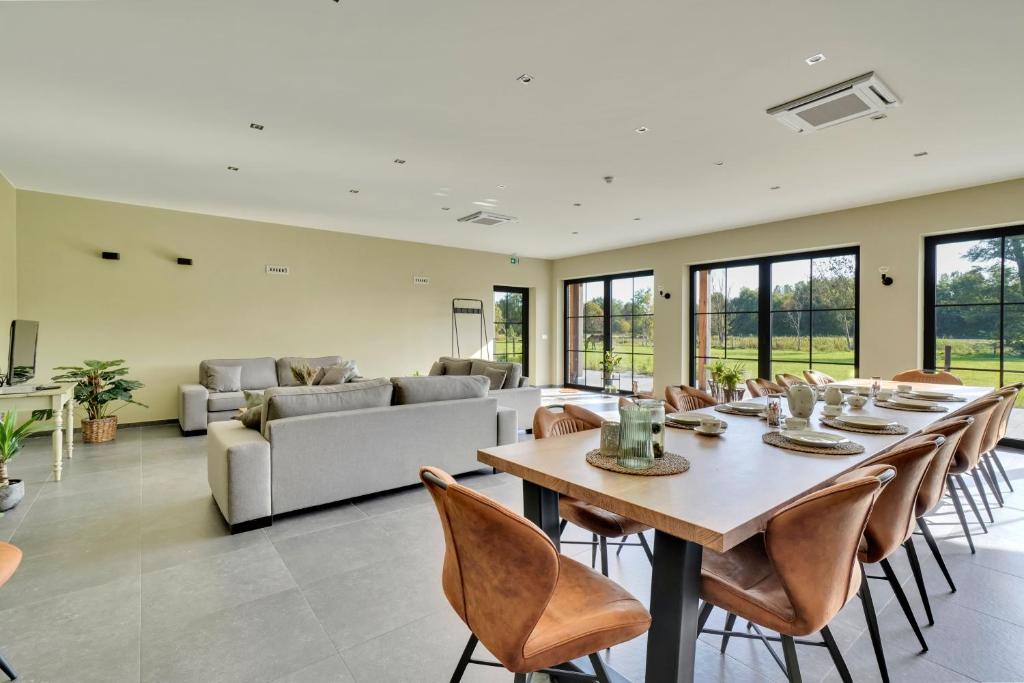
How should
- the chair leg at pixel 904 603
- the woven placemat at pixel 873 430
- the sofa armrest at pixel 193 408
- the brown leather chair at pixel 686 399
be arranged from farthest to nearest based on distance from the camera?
the sofa armrest at pixel 193 408 → the brown leather chair at pixel 686 399 → the woven placemat at pixel 873 430 → the chair leg at pixel 904 603

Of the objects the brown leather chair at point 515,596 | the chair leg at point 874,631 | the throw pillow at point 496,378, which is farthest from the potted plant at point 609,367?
the brown leather chair at point 515,596

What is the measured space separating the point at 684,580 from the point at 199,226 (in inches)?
292

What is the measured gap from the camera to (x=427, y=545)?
2820mm

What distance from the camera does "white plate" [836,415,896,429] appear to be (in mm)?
2160

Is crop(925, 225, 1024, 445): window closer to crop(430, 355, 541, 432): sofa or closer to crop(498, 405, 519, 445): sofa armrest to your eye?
crop(430, 355, 541, 432): sofa

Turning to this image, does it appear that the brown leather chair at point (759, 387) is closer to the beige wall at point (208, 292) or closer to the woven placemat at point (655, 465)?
the woven placemat at point (655, 465)

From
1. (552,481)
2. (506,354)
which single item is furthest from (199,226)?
(552,481)

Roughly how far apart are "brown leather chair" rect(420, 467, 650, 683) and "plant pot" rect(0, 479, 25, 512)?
3.82m

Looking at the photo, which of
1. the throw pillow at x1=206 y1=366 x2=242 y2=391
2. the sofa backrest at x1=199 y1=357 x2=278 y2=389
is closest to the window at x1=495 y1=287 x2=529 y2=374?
the sofa backrest at x1=199 y1=357 x2=278 y2=389

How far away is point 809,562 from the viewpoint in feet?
4.04

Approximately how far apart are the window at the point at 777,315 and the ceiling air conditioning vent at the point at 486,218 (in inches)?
135

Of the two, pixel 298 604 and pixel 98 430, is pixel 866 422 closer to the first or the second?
pixel 298 604

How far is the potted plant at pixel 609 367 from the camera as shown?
30.5 ft

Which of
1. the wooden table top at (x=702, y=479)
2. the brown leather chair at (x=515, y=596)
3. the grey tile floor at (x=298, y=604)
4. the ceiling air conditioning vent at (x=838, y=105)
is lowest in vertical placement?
the grey tile floor at (x=298, y=604)
